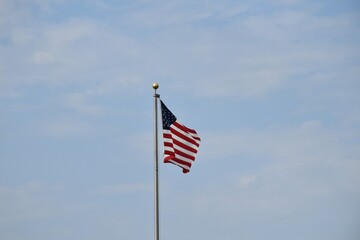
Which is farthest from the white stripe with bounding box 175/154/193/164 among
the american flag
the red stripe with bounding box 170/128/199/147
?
the red stripe with bounding box 170/128/199/147

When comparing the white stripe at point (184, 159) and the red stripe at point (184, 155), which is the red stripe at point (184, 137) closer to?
the red stripe at point (184, 155)

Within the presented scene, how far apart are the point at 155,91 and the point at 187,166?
3.33 metres

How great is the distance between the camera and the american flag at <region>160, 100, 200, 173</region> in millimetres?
42844

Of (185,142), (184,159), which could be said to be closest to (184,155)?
(184,159)

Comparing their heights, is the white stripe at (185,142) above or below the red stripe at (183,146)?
above

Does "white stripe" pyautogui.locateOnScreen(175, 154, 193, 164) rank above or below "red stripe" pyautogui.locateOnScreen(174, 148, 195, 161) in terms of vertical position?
below

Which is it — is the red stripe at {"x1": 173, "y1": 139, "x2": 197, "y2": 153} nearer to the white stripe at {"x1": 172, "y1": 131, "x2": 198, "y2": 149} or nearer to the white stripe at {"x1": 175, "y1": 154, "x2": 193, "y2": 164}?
the white stripe at {"x1": 172, "y1": 131, "x2": 198, "y2": 149}

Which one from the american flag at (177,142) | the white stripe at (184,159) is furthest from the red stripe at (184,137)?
the white stripe at (184,159)

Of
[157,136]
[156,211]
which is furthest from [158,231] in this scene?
[157,136]

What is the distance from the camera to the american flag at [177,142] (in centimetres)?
4284

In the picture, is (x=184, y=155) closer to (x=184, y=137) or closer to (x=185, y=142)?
(x=185, y=142)

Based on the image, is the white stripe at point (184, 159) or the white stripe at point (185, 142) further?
the white stripe at point (185, 142)

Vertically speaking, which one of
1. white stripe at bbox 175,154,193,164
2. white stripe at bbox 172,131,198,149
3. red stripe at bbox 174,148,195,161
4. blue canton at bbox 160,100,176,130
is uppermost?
blue canton at bbox 160,100,176,130

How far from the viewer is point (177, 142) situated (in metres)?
43.1
